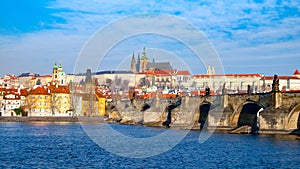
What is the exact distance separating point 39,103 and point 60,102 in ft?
12.2

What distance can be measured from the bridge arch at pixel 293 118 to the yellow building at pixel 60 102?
5252cm

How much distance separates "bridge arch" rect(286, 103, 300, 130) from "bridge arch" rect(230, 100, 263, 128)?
678 centimetres

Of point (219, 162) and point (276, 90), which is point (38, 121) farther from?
point (219, 162)

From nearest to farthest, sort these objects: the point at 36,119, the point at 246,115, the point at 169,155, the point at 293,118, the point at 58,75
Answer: the point at 169,155
the point at 293,118
the point at 246,115
the point at 36,119
the point at 58,75

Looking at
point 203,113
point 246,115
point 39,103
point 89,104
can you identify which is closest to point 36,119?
point 39,103

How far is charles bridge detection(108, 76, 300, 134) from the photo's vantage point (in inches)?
2039

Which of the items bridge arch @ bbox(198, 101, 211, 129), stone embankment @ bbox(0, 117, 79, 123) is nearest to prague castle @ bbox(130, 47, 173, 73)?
stone embankment @ bbox(0, 117, 79, 123)

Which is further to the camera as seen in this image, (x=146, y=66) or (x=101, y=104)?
(x=146, y=66)

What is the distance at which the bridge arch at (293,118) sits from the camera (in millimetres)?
51438

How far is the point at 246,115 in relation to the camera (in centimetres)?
6122

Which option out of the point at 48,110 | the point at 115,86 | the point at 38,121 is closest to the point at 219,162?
the point at 38,121

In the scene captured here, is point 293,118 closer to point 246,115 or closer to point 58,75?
point 246,115

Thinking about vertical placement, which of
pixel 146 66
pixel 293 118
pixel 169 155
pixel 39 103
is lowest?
pixel 169 155

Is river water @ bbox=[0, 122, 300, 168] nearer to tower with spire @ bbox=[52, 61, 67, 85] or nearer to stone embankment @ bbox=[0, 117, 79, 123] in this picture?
stone embankment @ bbox=[0, 117, 79, 123]
